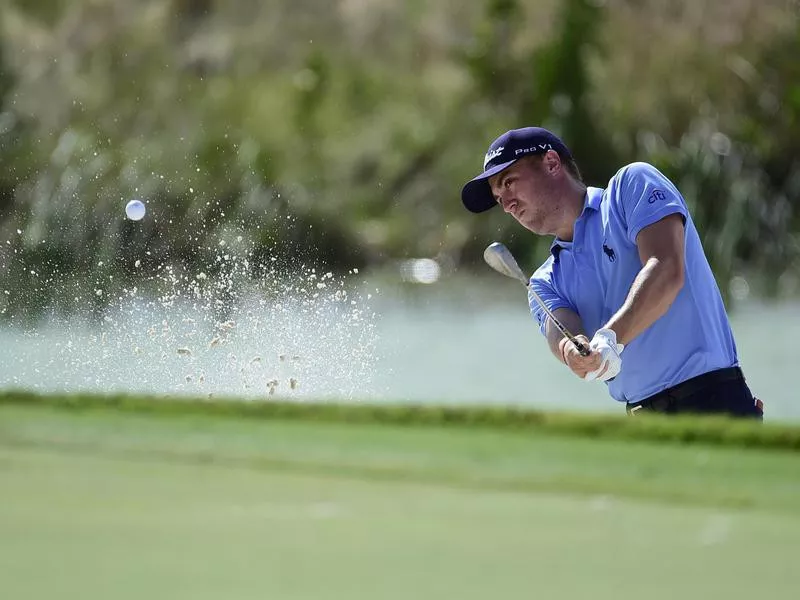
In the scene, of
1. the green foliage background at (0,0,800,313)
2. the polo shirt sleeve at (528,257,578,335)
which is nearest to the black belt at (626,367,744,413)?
the polo shirt sleeve at (528,257,578,335)

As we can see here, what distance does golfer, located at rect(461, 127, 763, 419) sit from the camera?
8.50 feet

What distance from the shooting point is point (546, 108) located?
15.2 m

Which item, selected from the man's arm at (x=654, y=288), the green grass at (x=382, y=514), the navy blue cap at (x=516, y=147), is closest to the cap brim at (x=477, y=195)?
the navy blue cap at (x=516, y=147)

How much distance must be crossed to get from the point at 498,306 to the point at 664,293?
11.1 metres

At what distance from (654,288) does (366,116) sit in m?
14.6

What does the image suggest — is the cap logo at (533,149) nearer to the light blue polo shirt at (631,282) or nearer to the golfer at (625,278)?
the golfer at (625,278)

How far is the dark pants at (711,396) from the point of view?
117 inches

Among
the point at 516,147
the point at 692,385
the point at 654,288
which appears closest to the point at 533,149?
the point at 516,147

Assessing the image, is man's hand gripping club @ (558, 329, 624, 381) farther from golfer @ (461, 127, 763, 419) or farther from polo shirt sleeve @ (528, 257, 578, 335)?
polo shirt sleeve @ (528, 257, 578, 335)

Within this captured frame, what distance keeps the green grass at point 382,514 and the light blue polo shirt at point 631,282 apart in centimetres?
116

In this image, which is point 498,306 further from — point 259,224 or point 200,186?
point 200,186

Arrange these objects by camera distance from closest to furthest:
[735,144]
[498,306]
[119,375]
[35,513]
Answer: [35,513] < [119,375] < [498,306] < [735,144]

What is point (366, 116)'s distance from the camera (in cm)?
1703

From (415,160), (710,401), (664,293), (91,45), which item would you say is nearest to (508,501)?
(710,401)
